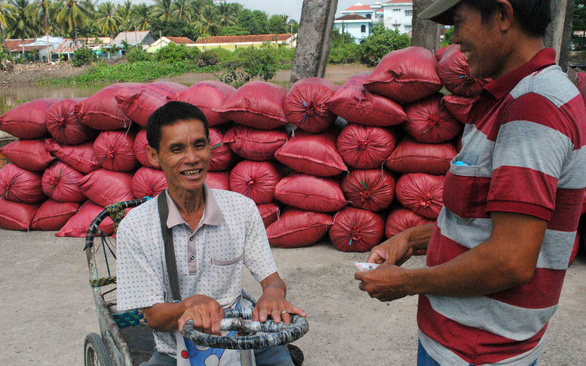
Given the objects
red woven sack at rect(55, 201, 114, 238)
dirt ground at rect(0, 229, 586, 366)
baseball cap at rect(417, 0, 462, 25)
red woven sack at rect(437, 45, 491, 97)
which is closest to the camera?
baseball cap at rect(417, 0, 462, 25)

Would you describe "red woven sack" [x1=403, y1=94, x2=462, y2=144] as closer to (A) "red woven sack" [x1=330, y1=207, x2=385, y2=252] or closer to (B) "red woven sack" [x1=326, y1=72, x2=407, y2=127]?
(B) "red woven sack" [x1=326, y1=72, x2=407, y2=127]

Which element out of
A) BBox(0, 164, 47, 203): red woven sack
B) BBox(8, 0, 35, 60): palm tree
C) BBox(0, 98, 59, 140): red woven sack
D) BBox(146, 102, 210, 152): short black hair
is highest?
BBox(8, 0, 35, 60): palm tree

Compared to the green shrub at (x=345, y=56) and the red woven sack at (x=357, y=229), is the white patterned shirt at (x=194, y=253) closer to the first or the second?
the red woven sack at (x=357, y=229)

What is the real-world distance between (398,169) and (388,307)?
1.16m

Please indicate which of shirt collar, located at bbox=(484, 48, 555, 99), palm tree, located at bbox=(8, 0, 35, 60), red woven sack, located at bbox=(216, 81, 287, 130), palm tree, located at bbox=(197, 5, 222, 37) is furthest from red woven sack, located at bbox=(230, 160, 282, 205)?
palm tree, located at bbox=(197, 5, 222, 37)

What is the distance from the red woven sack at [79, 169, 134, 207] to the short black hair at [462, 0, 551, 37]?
375 cm

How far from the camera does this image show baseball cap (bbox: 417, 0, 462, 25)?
1.16m

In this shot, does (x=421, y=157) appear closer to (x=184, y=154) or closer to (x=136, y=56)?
(x=184, y=154)

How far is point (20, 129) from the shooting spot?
15.0 feet

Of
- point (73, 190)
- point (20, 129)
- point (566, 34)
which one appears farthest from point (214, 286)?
point (566, 34)

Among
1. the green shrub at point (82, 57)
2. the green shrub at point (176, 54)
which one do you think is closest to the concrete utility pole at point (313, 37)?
the green shrub at point (176, 54)

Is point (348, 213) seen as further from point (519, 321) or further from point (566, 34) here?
point (566, 34)

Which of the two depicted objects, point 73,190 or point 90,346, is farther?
point 73,190

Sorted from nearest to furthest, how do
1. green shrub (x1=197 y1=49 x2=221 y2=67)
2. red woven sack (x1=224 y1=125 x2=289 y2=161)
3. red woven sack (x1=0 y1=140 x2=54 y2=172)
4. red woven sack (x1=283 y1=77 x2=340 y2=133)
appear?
red woven sack (x1=283 y1=77 x2=340 y2=133) < red woven sack (x1=224 y1=125 x2=289 y2=161) < red woven sack (x1=0 y1=140 x2=54 y2=172) < green shrub (x1=197 y1=49 x2=221 y2=67)
